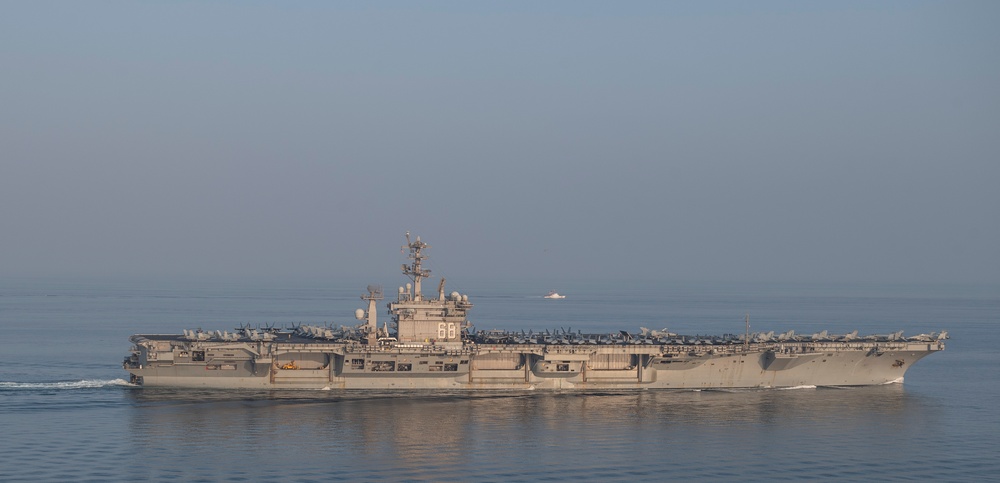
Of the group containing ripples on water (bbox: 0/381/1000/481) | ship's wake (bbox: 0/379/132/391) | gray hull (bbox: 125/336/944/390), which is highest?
gray hull (bbox: 125/336/944/390)

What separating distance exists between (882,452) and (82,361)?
37904mm

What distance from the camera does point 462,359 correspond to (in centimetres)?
4050

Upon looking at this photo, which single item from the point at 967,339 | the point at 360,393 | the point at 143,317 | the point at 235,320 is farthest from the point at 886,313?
the point at 360,393

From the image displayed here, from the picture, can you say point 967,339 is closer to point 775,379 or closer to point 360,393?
point 775,379

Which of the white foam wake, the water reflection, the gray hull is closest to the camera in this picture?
the water reflection

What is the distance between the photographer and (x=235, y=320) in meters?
84.2

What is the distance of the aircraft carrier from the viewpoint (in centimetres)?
3925

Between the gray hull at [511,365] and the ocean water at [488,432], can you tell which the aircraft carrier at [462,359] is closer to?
the gray hull at [511,365]

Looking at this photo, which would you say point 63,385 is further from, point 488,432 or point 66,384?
point 488,432

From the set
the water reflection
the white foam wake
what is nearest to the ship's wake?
the white foam wake

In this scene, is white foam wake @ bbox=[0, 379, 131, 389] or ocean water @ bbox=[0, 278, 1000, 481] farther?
white foam wake @ bbox=[0, 379, 131, 389]

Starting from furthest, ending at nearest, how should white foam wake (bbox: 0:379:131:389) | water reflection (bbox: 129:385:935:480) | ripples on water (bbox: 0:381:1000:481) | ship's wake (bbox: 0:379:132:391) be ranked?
white foam wake (bbox: 0:379:131:389), ship's wake (bbox: 0:379:132:391), water reflection (bbox: 129:385:935:480), ripples on water (bbox: 0:381:1000:481)

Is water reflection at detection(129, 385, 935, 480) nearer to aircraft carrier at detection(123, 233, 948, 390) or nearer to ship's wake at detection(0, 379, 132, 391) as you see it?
aircraft carrier at detection(123, 233, 948, 390)

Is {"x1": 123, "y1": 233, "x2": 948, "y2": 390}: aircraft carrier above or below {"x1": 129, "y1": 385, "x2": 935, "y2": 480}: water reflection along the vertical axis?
above
